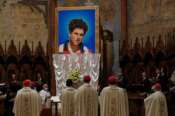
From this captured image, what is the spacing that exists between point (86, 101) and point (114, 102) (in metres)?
0.91

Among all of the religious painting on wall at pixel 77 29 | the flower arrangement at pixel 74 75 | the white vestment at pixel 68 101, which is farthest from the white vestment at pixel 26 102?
the religious painting on wall at pixel 77 29

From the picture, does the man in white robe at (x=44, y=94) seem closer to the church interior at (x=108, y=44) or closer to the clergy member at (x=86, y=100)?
the church interior at (x=108, y=44)

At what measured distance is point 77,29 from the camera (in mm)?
23266

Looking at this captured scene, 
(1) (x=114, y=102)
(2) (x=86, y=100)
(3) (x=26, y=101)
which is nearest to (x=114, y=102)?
(1) (x=114, y=102)

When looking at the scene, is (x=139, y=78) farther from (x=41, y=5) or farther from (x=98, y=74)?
(x=41, y=5)

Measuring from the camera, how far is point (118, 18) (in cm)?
2405

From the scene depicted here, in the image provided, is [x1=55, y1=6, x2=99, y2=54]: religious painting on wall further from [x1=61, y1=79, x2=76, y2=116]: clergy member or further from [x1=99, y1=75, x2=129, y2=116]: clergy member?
[x1=99, y1=75, x2=129, y2=116]: clergy member

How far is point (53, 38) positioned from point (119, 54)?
3027 millimetres

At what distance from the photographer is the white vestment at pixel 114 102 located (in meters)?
17.1

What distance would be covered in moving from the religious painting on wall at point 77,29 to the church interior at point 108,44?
23 cm

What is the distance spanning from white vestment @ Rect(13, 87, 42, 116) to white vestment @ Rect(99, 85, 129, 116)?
7.30ft

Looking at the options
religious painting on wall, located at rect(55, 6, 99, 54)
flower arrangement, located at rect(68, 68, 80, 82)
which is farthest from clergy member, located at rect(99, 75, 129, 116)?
religious painting on wall, located at rect(55, 6, 99, 54)

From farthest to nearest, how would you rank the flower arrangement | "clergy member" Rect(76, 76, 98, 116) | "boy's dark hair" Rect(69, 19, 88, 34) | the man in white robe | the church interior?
"boy's dark hair" Rect(69, 19, 88, 34) < the church interior < the flower arrangement < the man in white robe < "clergy member" Rect(76, 76, 98, 116)

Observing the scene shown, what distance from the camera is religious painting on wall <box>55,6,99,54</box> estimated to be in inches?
897
